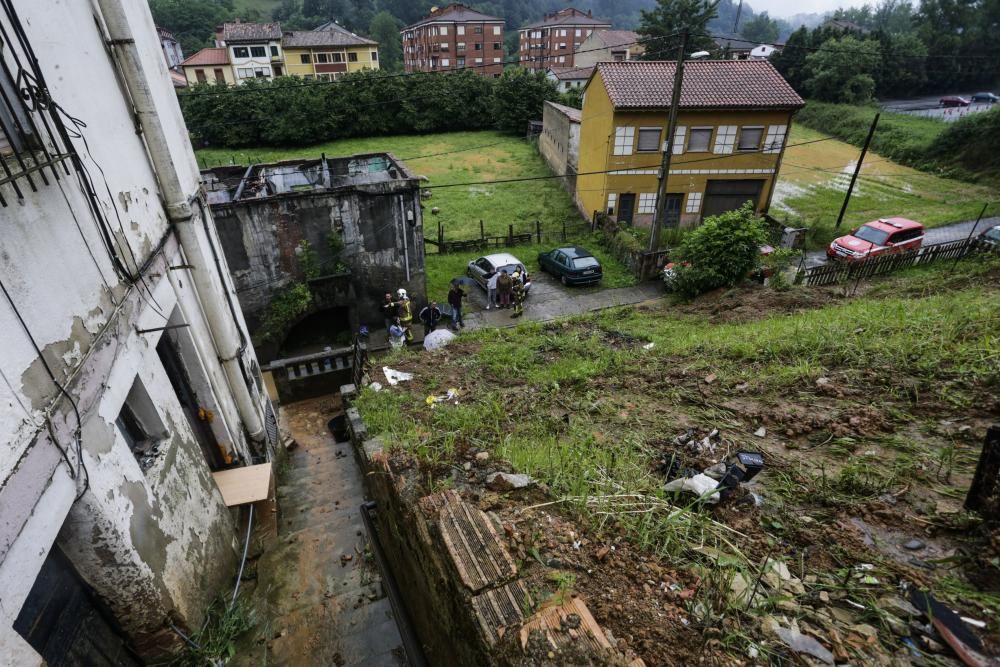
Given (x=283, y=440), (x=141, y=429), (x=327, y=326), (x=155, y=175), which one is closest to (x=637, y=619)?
(x=141, y=429)

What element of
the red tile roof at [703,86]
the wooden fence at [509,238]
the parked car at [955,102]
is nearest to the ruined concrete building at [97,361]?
the wooden fence at [509,238]

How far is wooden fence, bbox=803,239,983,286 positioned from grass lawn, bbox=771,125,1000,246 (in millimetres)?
4971

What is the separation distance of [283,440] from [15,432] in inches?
281

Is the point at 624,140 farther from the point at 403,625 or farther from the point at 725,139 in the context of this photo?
the point at 403,625

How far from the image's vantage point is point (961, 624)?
288cm

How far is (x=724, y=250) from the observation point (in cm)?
1452

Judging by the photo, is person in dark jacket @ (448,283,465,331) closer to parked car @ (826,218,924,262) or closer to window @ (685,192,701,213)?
window @ (685,192,701,213)

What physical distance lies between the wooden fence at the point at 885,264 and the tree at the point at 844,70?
34941mm

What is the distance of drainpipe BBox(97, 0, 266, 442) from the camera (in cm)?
523

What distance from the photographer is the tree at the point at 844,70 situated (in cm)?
4128

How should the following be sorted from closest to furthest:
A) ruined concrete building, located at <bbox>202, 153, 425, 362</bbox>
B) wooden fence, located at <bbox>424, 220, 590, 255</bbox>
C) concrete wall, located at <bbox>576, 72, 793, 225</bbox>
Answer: ruined concrete building, located at <bbox>202, 153, 425, 362</bbox> < concrete wall, located at <bbox>576, 72, 793, 225</bbox> < wooden fence, located at <bbox>424, 220, 590, 255</bbox>

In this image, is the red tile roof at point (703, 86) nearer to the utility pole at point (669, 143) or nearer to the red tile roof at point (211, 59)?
the utility pole at point (669, 143)

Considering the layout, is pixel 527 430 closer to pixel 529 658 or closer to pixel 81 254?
pixel 529 658

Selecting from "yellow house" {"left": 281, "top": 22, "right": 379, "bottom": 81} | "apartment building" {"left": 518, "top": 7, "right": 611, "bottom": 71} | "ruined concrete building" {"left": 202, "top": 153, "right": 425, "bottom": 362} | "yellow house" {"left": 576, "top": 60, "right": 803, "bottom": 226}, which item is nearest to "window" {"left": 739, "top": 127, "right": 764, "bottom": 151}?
"yellow house" {"left": 576, "top": 60, "right": 803, "bottom": 226}
